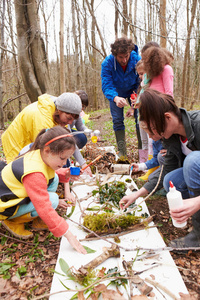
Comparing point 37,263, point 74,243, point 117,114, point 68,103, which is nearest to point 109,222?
point 74,243

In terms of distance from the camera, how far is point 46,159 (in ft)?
5.09

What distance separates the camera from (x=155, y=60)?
2.38 meters

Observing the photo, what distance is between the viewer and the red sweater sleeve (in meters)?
1.40

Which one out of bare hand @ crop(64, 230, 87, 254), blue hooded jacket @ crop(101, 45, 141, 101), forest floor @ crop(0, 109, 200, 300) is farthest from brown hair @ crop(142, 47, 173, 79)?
bare hand @ crop(64, 230, 87, 254)

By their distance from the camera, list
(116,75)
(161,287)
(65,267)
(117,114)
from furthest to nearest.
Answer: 1. (117,114)
2. (116,75)
3. (65,267)
4. (161,287)

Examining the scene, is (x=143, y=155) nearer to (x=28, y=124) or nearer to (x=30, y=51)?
(x=28, y=124)

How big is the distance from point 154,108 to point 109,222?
0.92 meters

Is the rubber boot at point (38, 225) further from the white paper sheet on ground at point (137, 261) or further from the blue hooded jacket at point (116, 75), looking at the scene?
the blue hooded jacket at point (116, 75)

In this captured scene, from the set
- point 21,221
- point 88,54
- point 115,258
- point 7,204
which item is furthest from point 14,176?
point 88,54

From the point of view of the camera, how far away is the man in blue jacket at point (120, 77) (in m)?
2.88

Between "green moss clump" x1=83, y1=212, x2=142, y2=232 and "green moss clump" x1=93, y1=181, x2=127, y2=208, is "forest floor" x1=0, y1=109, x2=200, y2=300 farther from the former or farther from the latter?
"green moss clump" x1=93, y1=181, x2=127, y2=208

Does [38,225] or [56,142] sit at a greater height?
[56,142]

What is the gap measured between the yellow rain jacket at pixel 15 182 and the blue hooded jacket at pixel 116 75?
184 centimetres

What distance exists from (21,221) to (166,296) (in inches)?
46.0
